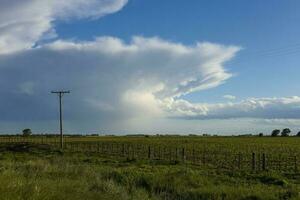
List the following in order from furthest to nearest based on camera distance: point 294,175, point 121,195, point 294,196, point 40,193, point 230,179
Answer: point 294,175
point 230,179
point 294,196
point 121,195
point 40,193

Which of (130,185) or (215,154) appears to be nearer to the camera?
(130,185)

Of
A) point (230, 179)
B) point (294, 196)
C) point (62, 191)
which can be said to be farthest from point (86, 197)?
point (230, 179)

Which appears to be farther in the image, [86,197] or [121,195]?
[121,195]

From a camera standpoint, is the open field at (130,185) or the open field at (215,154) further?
the open field at (215,154)

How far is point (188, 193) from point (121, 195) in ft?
19.4

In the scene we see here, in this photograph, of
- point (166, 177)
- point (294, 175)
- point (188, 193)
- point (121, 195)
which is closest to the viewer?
point (121, 195)

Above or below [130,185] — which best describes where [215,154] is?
below

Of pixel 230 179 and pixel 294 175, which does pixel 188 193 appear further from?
pixel 294 175

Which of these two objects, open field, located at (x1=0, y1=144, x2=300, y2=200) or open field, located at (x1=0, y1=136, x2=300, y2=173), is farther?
open field, located at (x1=0, y1=136, x2=300, y2=173)

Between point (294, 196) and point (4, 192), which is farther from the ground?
point (4, 192)

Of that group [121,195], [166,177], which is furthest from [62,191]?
[166,177]

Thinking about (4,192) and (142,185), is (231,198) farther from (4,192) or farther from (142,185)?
(4,192)

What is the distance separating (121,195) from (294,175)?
57.1 feet

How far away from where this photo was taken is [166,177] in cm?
2588
